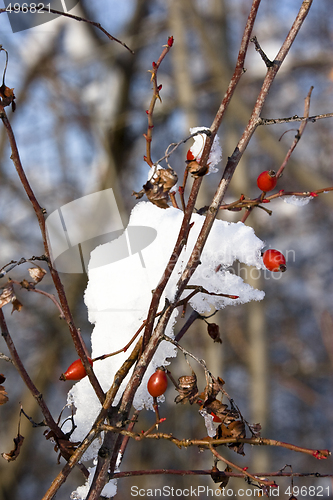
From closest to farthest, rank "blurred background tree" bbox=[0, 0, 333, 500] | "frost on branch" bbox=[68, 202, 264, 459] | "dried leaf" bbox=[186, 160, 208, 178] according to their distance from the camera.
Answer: "dried leaf" bbox=[186, 160, 208, 178] < "frost on branch" bbox=[68, 202, 264, 459] < "blurred background tree" bbox=[0, 0, 333, 500]

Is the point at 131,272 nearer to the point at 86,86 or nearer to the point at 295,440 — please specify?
the point at 86,86

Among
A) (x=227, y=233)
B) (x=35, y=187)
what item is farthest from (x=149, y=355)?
(x=35, y=187)

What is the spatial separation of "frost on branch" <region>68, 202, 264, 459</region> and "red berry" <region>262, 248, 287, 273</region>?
0.02m

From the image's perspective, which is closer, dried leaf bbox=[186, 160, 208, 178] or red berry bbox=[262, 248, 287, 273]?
dried leaf bbox=[186, 160, 208, 178]

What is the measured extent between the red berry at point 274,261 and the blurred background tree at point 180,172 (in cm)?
159

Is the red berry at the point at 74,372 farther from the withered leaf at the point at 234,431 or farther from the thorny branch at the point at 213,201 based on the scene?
the withered leaf at the point at 234,431

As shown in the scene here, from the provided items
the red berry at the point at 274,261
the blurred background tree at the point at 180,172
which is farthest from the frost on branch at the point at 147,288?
the blurred background tree at the point at 180,172

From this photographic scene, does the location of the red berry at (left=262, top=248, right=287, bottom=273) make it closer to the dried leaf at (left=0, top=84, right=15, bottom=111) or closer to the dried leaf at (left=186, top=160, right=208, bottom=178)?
the dried leaf at (left=186, top=160, right=208, bottom=178)

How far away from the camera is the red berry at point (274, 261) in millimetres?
482

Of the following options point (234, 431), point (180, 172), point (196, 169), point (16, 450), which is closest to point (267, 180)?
point (196, 169)

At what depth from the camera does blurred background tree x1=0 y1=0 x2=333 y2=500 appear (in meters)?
2.54

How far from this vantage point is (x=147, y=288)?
457 mm

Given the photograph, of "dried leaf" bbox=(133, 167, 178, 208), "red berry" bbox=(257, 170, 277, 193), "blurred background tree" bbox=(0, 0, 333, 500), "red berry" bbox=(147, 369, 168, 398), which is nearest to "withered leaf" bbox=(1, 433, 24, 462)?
"red berry" bbox=(147, 369, 168, 398)

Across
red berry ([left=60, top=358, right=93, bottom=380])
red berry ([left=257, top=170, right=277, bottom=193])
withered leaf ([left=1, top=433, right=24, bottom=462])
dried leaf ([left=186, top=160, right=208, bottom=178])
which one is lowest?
withered leaf ([left=1, top=433, right=24, bottom=462])
